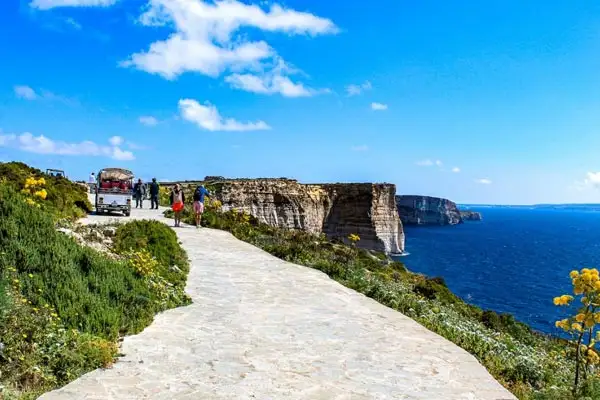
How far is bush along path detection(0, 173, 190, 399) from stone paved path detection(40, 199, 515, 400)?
309 mm

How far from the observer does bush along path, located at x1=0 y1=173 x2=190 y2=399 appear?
5.86 m

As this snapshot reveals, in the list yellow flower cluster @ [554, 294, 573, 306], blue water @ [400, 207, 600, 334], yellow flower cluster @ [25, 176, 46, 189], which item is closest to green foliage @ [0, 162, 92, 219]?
yellow flower cluster @ [25, 176, 46, 189]

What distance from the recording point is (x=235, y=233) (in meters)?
22.3

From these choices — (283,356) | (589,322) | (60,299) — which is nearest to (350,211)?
(589,322)

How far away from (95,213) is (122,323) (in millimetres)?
18649

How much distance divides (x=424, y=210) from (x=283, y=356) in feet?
590

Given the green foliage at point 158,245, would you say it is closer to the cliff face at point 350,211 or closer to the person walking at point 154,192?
the person walking at point 154,192

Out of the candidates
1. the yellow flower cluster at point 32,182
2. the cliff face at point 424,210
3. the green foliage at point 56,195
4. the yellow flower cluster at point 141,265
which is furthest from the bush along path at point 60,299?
the cliff face at point 424,210

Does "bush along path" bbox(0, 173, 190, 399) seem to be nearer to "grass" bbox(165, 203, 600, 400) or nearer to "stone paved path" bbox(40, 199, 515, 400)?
"stone paved path" bbox(40, 199, 515, 400)

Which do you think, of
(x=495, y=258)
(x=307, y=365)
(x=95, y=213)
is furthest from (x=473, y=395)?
(x=495, y=258)

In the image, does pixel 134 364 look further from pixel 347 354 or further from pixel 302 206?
pixel 302 206

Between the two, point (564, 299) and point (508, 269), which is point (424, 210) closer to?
point (508, 269)

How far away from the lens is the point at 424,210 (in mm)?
180625

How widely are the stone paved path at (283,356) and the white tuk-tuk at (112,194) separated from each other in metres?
14.5
